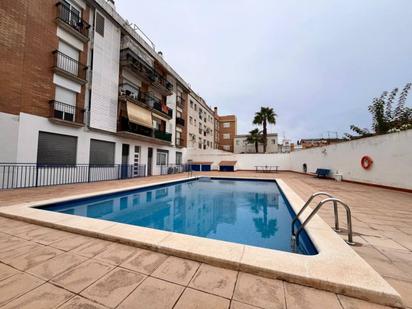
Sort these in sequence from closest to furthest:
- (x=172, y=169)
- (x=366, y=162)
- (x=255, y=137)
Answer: (x=366, y=162) < (x=172, y=169) < (x=255, y=137)

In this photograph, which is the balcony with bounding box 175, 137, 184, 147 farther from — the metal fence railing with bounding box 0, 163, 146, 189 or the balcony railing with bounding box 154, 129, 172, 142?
the metal fence railing with bounding box 0, 163, 146, 189

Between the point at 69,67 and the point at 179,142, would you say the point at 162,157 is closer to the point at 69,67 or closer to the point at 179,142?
the point at 179,142

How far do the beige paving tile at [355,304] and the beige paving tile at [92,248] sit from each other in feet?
10.9

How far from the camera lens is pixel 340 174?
43.3 ft

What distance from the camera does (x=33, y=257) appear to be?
257 centimetres

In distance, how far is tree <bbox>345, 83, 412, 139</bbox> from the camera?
44.9 ft

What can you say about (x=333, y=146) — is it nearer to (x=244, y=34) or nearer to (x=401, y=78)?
(x=401, y=78)

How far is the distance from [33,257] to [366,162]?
49.3 ft

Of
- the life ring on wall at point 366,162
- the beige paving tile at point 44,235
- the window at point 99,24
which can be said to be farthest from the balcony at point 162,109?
the life ring on wall at point 366,162

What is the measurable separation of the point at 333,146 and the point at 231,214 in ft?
41.6

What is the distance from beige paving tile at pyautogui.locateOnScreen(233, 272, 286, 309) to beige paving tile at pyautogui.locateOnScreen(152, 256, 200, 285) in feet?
2.04

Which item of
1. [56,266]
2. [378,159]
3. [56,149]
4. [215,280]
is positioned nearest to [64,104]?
[56,149]

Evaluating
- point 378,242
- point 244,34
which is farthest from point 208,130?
point 378,242

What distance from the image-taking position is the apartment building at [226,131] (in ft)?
140
